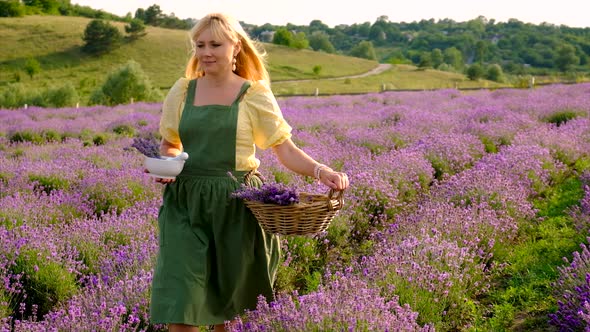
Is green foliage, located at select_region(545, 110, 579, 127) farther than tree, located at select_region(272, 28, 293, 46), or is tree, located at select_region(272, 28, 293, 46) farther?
tree, located at select_region(272, 28, 293, 46)

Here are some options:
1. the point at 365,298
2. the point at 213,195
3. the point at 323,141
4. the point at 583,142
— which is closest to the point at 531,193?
the point at 583,142

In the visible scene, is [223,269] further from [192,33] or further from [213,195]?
[192,33]

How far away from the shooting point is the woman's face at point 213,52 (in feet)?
9.38

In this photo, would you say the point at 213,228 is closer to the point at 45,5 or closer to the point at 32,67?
the point at 32,67

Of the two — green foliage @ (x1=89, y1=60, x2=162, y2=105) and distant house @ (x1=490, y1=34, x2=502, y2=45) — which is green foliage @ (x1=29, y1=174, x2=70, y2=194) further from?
distant house @ (x1=490, y1=34, x2=502, y2=45)

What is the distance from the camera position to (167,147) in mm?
3102

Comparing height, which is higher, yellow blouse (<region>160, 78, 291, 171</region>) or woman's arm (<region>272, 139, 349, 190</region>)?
A: yellow blouse (<region>160, 78, 291, 171</region>)

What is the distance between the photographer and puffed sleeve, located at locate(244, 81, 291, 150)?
290cm

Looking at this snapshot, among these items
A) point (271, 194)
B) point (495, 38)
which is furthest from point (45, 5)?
point (271, 194)

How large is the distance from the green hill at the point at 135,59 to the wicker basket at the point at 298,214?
5120 cm

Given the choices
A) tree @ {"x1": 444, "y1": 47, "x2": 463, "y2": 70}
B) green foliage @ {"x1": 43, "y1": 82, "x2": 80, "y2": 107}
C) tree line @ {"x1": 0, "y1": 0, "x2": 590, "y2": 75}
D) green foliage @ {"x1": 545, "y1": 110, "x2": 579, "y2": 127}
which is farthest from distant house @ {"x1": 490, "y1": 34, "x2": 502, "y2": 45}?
green foliage @ {"x1": 545, "y1": 110, "x2": 579, "y2": 127}

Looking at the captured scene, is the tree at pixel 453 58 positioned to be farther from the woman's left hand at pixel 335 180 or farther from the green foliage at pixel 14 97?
the woman's left hand at pixel 335 180

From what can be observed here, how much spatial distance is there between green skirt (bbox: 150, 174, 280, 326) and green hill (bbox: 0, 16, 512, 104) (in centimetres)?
5099

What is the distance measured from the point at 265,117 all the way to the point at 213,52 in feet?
1.26
